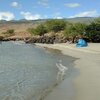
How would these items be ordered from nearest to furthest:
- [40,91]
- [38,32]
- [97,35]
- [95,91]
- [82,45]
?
[95,91] < [40,91] < [82,45] < [97,35] < [38,32]

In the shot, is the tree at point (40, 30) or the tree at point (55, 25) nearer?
the tree at point (40, 30)

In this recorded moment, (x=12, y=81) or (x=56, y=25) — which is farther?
(x=56, y=25)

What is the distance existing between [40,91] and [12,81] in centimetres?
391

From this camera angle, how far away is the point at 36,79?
22719 millimetres

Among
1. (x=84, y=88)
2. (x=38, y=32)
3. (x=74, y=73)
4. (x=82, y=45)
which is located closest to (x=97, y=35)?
(x=82, y=45)

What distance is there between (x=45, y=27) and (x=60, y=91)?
92133 millimetres

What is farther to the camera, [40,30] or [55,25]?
[55,25]

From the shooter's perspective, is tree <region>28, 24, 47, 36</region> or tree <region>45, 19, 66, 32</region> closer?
tree <region>28, 24, 47, 36</region>

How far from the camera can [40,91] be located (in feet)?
60.6

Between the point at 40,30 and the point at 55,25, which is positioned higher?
the point at 55,25

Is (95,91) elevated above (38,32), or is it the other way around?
(95,91)

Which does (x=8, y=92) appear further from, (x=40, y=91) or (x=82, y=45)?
(x=82, y=45)

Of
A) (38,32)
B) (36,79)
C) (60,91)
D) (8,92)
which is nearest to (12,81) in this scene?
(36,79)

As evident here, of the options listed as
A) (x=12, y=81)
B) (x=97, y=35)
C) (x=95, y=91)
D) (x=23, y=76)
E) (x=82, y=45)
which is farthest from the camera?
(x=97, y=35)
